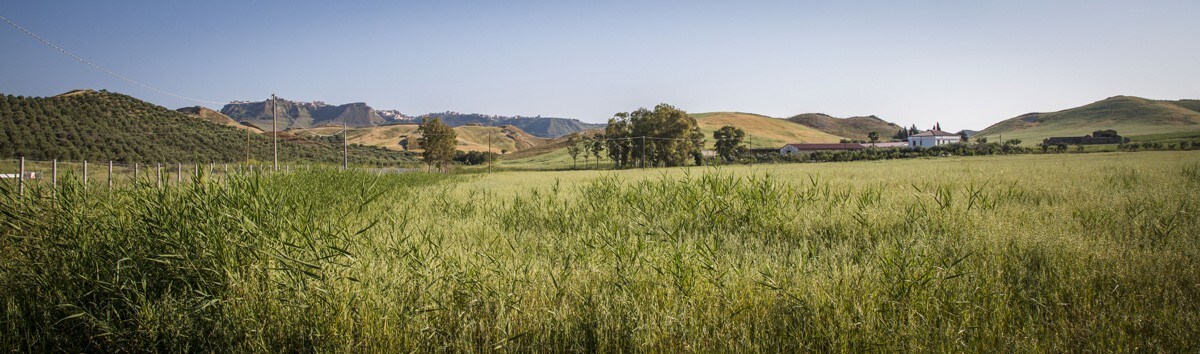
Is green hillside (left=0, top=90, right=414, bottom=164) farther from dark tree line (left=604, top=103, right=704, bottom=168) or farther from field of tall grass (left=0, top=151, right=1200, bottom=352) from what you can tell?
dark tree line (left=604, top=103, right=704, bottom=168)

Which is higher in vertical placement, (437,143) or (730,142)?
(730,142)

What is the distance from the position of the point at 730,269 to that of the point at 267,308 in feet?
10.9

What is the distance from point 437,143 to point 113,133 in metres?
35.7

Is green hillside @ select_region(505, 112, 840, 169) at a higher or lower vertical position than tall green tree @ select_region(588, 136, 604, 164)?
higher

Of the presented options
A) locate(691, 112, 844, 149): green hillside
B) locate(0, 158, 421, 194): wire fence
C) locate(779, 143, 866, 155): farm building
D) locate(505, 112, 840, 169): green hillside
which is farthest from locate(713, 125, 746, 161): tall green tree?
locate(0, 158, 421, 194): wire fence

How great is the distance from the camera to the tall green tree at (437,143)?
256 ft

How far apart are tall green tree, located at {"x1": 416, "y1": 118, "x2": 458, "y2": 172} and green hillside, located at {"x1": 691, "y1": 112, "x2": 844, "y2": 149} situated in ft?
272

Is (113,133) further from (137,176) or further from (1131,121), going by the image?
(1131,121)

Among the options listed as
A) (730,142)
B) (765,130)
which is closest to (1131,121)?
(765,130)

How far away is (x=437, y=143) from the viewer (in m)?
78.1

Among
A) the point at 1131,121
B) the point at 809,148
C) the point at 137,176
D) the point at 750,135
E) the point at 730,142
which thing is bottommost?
the point at 137,176

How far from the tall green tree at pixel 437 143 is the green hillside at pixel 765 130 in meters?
83.1

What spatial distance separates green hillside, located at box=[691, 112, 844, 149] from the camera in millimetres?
148875

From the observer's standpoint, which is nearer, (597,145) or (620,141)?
(620,141)
